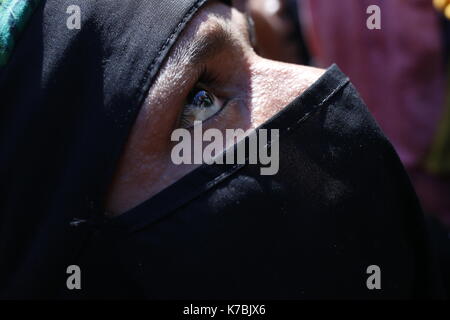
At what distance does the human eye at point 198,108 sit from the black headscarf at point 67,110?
0.10m

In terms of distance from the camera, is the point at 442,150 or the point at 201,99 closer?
the point at 201,99

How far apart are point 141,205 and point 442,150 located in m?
1.63

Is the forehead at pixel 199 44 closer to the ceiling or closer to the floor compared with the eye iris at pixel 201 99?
closer to the ceiling

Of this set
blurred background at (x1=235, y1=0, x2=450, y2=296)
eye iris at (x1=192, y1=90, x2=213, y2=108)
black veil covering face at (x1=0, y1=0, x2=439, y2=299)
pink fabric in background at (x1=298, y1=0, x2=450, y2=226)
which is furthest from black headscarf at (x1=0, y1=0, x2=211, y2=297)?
pink fabric in background at (x1=298, y1=0, x2=450, y2=226)

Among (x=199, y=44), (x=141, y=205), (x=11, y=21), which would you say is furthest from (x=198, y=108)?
(x=11, y=21)

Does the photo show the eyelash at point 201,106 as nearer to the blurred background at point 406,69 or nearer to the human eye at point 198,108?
the human eye at point 198,108

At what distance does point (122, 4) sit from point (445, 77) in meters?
1.60

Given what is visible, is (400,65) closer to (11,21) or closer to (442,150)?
(442,150)

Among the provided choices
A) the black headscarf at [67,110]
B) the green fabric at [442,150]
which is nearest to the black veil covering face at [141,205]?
the black headscarf at [67,110]

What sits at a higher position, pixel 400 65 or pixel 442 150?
pixel 400 65

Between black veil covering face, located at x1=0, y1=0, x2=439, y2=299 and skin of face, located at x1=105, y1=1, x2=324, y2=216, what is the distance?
1.0 inches

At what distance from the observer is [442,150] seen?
242 cm

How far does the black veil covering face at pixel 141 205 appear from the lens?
3.94 feet
